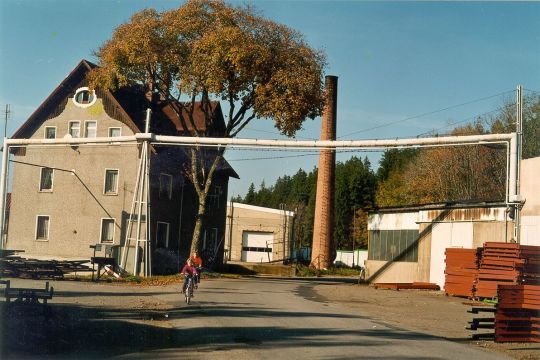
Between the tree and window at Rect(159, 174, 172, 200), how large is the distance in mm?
5701

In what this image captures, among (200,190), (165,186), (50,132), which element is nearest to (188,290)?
(200,190)

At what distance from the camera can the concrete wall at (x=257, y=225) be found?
220 feet

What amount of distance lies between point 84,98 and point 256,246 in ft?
91.0

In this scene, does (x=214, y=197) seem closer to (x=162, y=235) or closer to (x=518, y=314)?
(x=162, y=235)

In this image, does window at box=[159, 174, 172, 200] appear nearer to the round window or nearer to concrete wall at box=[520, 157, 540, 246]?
the round window

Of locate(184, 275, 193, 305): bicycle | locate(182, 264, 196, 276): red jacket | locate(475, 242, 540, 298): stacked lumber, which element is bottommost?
locate(184, 275, 193, 305): bicycle

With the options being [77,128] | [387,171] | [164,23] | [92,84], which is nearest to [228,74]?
[164,23]

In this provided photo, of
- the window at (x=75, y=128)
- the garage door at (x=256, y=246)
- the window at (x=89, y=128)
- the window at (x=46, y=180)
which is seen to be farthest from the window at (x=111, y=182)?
the garage door at (x=256, y=246)

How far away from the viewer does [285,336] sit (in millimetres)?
14648

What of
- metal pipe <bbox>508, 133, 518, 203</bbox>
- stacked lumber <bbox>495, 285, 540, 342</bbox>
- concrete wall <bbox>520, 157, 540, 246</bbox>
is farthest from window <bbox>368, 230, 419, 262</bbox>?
stacked lumber <bbox>495, 285, 540, 342</bbox>

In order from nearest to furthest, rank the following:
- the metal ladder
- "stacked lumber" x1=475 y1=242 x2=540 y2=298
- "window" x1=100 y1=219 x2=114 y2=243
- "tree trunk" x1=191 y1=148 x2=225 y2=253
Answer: "stacked lumber" x1=475 y1=242 x2=540 y2=298, the metal ladder, "tree trunk" x1=191 y1=148 x2=225 y2=253, "window" x1=100 y1=219 x2=114 y2=243

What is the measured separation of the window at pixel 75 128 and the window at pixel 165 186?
18.9 ft

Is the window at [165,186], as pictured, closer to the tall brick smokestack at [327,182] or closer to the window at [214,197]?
the window at [214,197]

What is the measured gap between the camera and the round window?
43188mm
